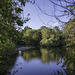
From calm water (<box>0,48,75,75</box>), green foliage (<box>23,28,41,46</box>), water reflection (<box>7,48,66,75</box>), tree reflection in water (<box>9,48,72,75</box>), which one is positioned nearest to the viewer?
calm water (<box>0,48,75,75</box>)

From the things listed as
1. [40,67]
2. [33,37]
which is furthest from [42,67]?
[33,37]

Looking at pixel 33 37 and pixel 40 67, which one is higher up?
pixel 33 37

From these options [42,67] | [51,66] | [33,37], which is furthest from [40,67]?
[33,37]

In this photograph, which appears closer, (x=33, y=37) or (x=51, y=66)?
(x=51, y=66)

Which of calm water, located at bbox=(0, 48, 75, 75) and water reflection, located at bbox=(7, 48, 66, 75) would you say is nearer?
calm water, located at bbox=(0, 48, 75, 75)

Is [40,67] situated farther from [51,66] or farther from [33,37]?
[33,37]

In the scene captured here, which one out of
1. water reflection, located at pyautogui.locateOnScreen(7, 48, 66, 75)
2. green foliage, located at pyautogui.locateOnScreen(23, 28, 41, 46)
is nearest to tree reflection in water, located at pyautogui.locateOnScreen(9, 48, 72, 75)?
water reflection, located at pyautogui.locateOnScreen(7, 48, 66, 75)

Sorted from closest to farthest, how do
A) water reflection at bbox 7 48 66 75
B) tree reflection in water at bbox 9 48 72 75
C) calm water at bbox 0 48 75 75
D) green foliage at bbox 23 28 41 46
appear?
calm water at bbox 0 48 75 75 < tree reflection in water at bbox 9 48 72 75 < water reflection at bbox 7 48 66 75 < green foliage at bbox 23 28 41 46

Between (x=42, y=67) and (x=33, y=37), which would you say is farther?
(x=33, y=37)

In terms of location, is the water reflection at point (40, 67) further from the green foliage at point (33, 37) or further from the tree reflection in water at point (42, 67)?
the green foliage at point (33, 37)

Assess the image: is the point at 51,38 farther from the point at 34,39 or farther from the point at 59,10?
the point at 59,10

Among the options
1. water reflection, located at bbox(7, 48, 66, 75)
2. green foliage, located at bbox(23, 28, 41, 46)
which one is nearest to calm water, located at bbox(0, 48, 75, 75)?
water reflection, located at bbox(7, 48, 66, 75)

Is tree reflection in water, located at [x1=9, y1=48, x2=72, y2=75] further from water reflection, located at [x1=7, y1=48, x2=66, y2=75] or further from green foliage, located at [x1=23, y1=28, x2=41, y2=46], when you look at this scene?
green foliage, located at [x1=23, y1=28, x2=41, y2=46]

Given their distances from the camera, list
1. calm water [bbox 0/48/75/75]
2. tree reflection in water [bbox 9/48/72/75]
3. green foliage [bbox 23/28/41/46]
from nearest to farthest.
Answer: calm water [bbox 0/48/75/75]
tree reflection in water [bbox 9/48/72/75]
green foliage [bbox 23/28/41/46]
